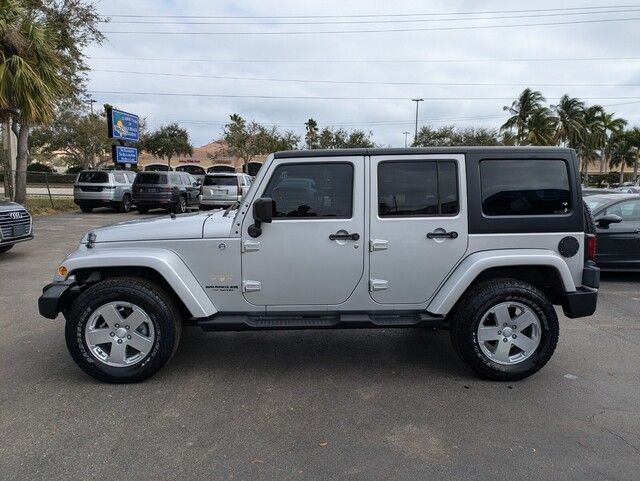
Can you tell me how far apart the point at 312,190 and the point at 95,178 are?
727 inches

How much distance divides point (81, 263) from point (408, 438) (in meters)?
2.81

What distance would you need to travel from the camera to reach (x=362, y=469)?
292cm

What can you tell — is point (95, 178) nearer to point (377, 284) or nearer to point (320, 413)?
point (377, 284)

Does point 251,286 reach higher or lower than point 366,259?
lower

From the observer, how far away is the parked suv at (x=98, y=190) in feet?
65.2

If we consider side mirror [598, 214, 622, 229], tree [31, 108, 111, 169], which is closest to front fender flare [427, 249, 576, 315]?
side mirror [598, 214, 622, 229]

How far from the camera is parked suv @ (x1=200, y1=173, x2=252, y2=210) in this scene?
1778 centimetres

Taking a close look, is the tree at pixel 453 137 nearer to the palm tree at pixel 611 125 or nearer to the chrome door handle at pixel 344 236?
the palm tree at pixel 611 125

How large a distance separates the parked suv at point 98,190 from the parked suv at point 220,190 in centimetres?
461

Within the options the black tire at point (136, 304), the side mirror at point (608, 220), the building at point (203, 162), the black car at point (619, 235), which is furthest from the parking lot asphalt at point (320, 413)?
the building at point (203, 162)

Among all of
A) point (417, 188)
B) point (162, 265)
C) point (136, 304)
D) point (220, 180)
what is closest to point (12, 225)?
point (136, 304)

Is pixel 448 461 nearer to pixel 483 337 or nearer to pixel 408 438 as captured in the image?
pixel 408 438

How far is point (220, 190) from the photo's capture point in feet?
58.2

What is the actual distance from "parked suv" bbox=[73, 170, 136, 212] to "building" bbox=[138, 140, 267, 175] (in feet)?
107
